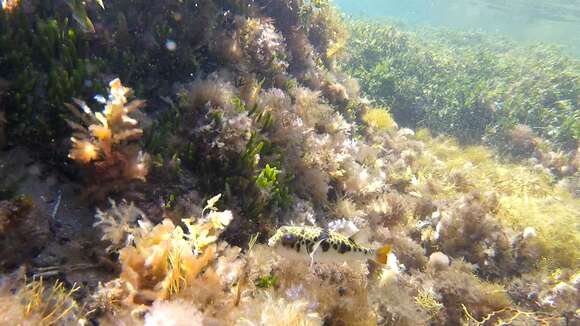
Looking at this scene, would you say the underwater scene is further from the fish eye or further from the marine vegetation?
the marine vegetation

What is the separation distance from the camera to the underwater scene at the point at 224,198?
2.71 metres

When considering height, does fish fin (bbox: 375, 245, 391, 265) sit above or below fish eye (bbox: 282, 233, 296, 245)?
below

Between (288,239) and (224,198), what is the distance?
1.22 meters

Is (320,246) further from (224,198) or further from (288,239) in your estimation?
(224,198)

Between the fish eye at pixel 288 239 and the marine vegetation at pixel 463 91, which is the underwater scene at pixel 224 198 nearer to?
the fish eye at pixel 288 239

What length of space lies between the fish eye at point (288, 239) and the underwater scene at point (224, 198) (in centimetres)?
3

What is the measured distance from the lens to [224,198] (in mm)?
4031

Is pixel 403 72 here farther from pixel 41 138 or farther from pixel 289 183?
pixel 41 138

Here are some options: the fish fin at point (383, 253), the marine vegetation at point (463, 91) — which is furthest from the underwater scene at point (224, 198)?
the marine vegetation at point (463, 91)

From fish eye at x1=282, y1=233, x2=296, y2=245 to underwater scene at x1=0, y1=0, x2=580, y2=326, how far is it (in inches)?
1.1

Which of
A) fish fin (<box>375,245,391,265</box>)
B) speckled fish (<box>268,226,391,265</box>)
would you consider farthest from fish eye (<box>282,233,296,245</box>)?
fish fin (<box>375,245,391,265</box>)

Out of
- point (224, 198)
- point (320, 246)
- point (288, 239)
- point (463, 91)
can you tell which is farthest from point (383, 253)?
point (463, 91)

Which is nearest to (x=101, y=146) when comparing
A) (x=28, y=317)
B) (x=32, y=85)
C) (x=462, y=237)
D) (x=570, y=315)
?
(x=32, y=85)

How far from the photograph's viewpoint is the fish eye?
308 centimetres
